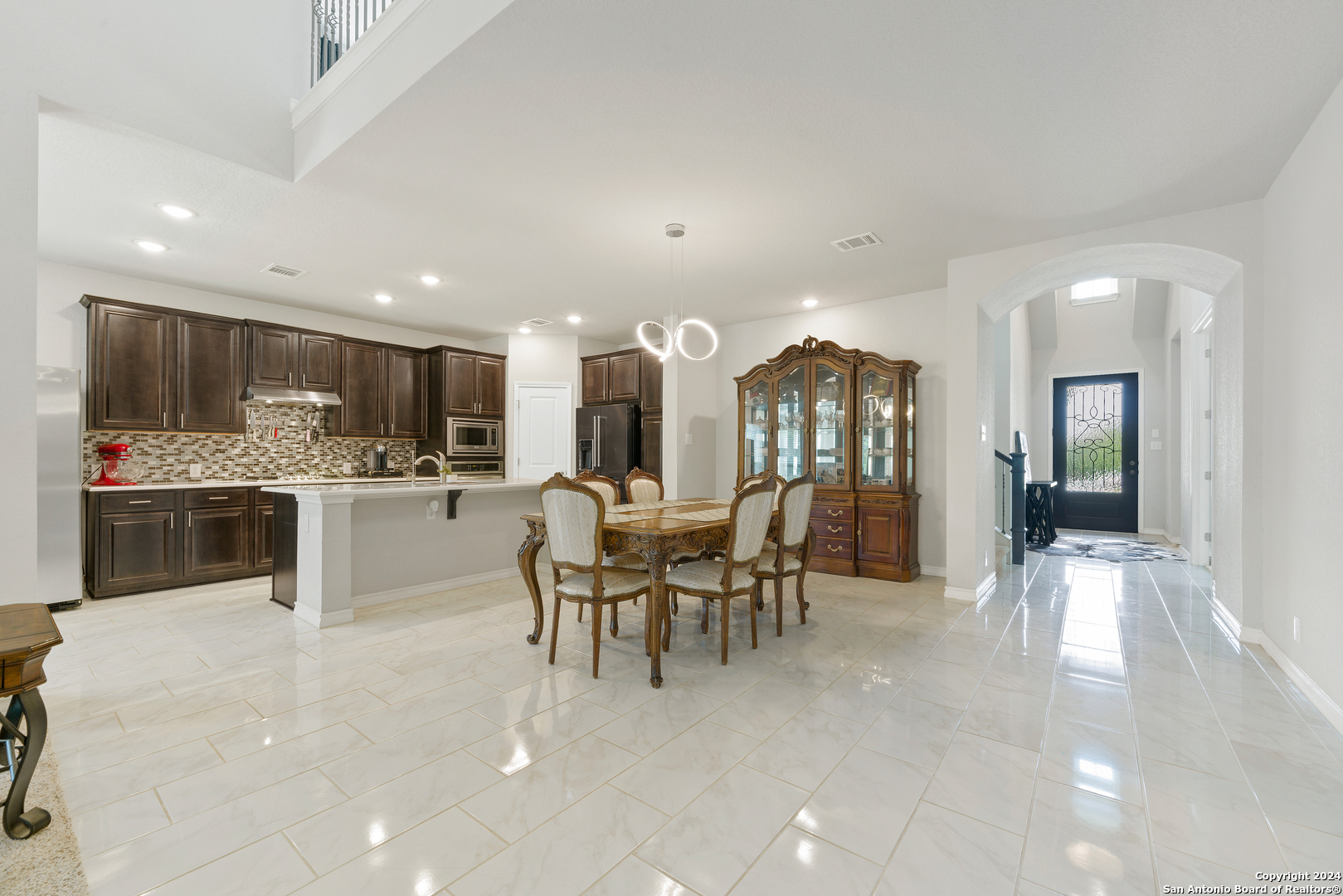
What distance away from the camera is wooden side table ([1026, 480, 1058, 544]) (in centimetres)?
714

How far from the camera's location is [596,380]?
7043 mm

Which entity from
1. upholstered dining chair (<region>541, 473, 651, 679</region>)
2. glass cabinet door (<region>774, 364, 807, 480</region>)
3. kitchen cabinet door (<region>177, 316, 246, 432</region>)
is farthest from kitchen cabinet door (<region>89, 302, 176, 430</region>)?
glass cabinet door (<region>774, 364, 807, 480</region>)

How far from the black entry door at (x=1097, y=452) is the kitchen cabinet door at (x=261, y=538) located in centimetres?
1006

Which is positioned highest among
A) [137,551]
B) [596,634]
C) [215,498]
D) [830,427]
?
[830,427]

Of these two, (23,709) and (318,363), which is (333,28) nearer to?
(318,363)

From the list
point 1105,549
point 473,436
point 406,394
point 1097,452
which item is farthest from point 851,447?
point 1097,452

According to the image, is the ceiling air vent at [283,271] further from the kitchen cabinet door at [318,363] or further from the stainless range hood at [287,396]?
the stainless range hood at [287,396]

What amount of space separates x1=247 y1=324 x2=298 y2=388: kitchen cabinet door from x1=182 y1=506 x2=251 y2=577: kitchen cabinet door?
1238 millimetres

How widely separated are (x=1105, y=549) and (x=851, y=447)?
12.9ft

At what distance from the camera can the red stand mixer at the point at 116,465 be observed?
15.0 feet

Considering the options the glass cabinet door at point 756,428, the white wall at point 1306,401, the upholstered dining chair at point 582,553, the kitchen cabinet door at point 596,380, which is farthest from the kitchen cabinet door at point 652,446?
the white wall at point 1306,401

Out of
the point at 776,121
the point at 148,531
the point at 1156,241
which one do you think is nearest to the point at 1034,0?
the point at 776,121

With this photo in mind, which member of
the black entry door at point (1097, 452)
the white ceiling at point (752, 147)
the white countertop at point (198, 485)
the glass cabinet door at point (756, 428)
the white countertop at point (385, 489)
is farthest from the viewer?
the black entry door at point (1097, 452)

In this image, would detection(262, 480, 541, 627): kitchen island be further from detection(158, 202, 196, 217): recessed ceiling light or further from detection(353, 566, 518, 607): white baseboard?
Result: detection(158, 202, 196, 217): recessed ceiling light
